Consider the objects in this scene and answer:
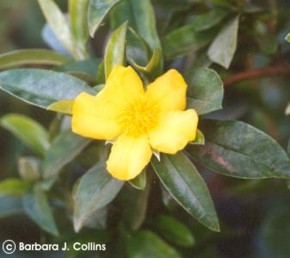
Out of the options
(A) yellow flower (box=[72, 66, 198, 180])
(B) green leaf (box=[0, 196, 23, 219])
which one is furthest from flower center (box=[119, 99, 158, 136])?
(B) green leaf (box=[0, 196, 23, 219])

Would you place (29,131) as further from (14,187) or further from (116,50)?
(116,50)

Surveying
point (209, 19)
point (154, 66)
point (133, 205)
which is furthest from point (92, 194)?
point (209, 19)

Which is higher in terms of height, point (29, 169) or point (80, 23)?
point (80, 23)

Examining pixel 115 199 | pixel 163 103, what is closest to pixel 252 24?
pixel 163 103

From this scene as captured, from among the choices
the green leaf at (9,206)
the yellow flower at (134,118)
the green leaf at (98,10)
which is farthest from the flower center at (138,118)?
the green leaf at (9,206)

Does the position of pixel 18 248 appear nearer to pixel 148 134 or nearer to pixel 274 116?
pixel 148 134

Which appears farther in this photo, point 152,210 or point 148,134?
point 152,210

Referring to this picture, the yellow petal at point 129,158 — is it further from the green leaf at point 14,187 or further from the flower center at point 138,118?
the green leaf at point 14,187
